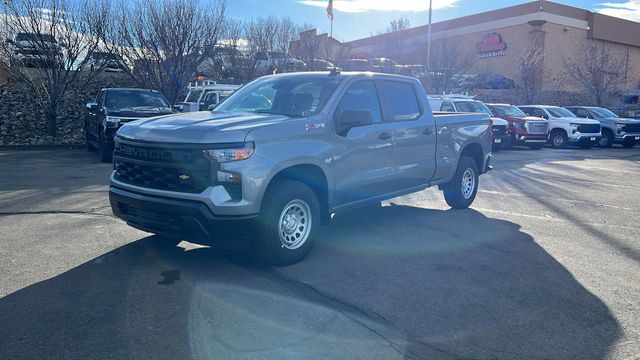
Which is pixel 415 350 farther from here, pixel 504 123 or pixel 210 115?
pixel 504 123

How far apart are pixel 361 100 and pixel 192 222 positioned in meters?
2.67

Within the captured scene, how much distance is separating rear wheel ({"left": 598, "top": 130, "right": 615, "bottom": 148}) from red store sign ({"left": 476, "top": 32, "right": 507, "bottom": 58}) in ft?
93.7

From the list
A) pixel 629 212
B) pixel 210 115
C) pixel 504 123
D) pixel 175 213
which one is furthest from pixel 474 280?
pixel 504 123

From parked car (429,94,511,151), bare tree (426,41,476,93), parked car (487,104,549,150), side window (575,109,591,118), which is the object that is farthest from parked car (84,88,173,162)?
bare tree (426,41,476,93)

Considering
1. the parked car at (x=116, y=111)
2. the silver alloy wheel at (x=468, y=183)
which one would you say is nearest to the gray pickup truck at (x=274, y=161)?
the silver alloy wheel at (x=468, y=183)

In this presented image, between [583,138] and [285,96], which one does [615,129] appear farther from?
[285,96]

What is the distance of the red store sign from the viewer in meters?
51.3

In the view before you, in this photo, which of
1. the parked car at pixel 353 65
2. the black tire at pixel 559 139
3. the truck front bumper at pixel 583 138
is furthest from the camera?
the parked car at pixel 353 65

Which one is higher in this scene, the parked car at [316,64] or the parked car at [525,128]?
the parked car at [316,64]

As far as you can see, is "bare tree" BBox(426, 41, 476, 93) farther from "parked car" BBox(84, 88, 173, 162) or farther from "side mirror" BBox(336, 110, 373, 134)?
"side mirror" BBox(336, 110, 373, 134)

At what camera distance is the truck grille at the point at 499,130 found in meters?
19.4

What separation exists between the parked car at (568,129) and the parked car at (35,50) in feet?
63.4

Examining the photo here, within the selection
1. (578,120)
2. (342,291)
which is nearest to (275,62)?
(578,120)

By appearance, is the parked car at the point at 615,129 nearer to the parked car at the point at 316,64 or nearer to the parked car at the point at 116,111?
the parked car at the point at 316,64
